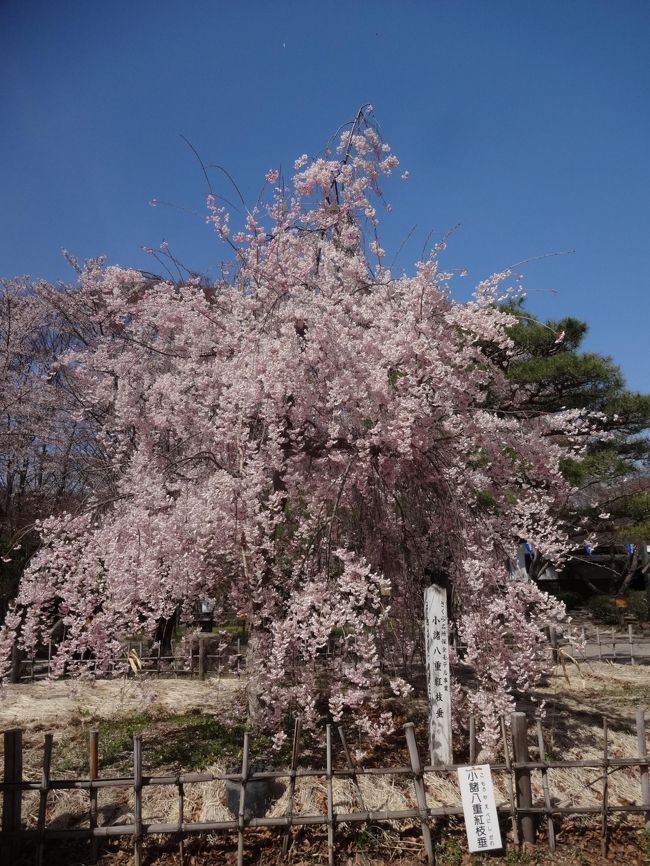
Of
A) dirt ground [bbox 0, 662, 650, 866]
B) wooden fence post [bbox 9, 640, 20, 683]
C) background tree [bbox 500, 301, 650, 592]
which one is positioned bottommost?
dirt ground [bbox 0, 662, 650, 866]

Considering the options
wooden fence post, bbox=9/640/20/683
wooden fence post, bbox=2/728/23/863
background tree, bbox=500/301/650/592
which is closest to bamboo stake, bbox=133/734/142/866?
Result: wooden fence post, bbox=2/728/23/863

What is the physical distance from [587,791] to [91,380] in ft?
22.3

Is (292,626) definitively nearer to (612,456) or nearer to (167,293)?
(167,293)

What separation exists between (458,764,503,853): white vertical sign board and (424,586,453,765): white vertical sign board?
1.90ft

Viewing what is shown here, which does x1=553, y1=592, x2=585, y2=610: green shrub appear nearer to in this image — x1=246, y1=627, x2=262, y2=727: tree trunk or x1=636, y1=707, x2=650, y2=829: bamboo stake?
x1=636, y1=707, x2=650, y2=829: bamboo stake

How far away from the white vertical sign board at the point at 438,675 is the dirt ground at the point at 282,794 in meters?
0.34

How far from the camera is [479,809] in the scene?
4.18 metres

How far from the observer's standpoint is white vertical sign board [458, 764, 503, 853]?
4125mm

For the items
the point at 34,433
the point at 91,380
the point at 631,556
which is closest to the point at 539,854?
the point at 91,380

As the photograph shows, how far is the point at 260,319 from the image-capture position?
612 cm

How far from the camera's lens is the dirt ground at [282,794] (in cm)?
423

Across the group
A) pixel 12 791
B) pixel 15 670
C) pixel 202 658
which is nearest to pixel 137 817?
pixel 12 791

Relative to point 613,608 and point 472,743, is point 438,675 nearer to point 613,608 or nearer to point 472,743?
point 472,743

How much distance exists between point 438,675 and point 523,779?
0.90 meters
